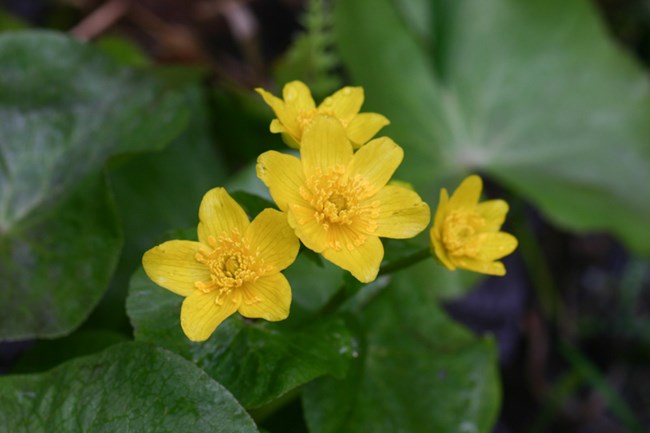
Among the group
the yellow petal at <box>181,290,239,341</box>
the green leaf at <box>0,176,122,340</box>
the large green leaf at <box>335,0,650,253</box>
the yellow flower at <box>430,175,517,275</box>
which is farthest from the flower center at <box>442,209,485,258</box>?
the large green leaf at <box>335,0,650,253</box>

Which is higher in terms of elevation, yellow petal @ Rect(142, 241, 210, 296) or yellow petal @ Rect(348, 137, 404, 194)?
yellow petal @ Rect(348, 137, 404, 194)

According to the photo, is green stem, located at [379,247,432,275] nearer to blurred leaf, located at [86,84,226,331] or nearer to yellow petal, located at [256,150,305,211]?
yellow petal, located at [256,150,305,211]

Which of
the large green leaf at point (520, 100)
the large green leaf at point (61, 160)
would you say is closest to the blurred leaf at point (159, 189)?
the large green leaf at point (61, 160)

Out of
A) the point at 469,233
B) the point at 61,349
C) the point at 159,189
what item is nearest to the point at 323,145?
the point at 469,233

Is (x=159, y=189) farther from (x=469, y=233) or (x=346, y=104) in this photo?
(x=469, y=233)

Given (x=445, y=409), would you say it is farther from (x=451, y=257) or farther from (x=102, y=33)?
(x=102, y=33)

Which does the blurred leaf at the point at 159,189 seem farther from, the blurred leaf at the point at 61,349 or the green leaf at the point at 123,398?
the green leaf at the point at 123,398
